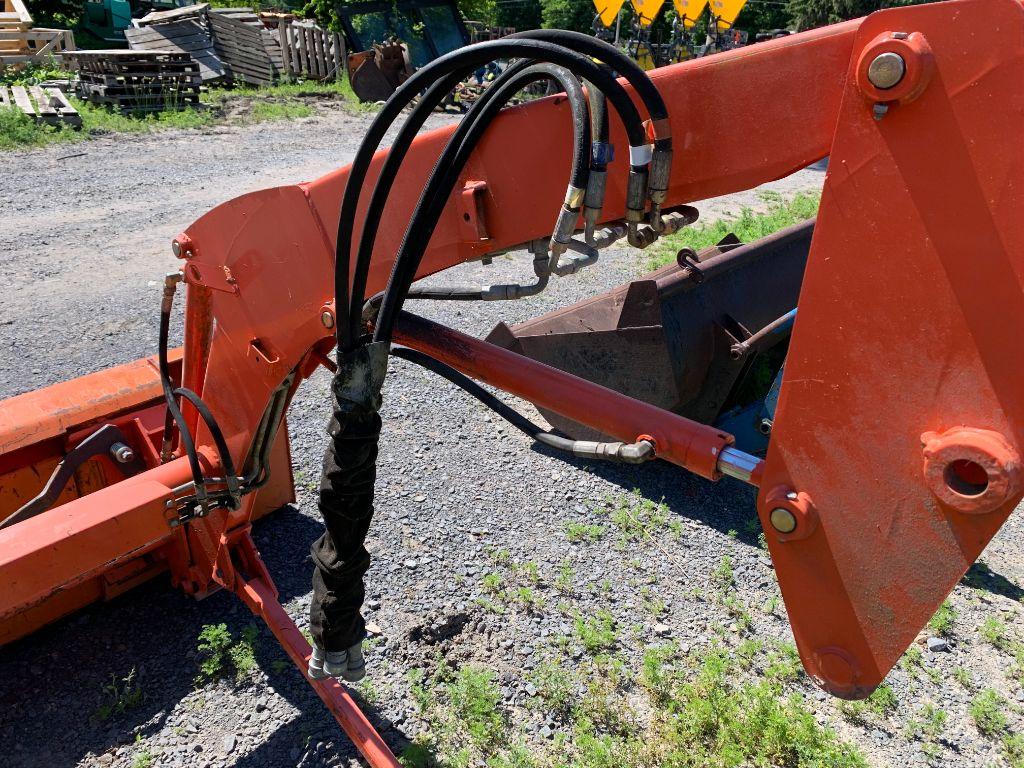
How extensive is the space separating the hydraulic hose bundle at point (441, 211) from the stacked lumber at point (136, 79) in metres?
11.9

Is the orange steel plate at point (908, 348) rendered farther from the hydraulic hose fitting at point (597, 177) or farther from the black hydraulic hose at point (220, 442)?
the black hydraulic hose at point (220, 442)

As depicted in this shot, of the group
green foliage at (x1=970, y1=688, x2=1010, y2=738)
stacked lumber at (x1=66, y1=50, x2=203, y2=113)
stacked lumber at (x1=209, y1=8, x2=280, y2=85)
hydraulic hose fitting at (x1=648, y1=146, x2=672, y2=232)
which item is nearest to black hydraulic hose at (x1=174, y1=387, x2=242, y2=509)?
hydraulic hose fitting at (x1=648, y1=146, x2=672, y2=232)

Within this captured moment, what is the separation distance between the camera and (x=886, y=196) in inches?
41.2

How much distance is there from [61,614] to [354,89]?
509 inches

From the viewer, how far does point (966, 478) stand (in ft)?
3.48

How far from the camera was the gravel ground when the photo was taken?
8.30 feet

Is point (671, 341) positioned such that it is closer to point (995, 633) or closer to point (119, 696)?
point (995, 633)

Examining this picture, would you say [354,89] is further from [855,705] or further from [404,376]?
[855,705]

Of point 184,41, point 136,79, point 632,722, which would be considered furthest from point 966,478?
point 184,41

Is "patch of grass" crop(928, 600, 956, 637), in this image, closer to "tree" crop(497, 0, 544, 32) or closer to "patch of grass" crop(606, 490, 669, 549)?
"patch of grass" crop(606, 490, 669, 549)

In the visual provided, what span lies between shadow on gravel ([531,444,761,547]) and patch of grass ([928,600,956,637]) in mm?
752

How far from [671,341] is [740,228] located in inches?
192

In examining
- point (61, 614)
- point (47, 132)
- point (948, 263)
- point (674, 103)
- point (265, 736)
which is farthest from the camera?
point (47, 132)

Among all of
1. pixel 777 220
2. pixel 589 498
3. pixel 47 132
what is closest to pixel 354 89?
pixel 47 132
